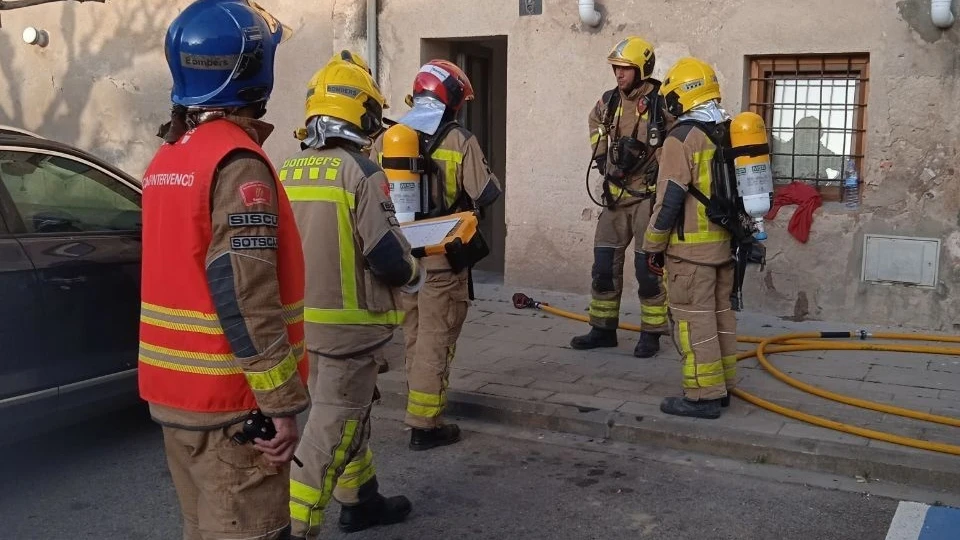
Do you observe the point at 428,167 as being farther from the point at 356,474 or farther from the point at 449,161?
the point at 356,474

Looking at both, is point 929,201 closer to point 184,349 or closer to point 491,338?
point 491,338

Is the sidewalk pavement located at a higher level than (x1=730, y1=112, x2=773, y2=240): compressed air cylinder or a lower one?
lower

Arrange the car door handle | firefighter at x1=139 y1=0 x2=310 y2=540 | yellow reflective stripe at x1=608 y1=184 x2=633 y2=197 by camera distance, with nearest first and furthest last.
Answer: firefighter at x1=139 y1=0 x2=310 y2=540 < the car door handle < yellow reflective stripe at x1=608 y1=184 x2=633 y2=197

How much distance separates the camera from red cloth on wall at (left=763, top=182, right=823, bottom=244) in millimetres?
7570

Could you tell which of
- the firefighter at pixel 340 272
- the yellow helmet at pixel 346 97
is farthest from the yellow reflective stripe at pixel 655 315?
the yellow helmet at pixel 346 97

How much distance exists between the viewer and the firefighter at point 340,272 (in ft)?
12.0

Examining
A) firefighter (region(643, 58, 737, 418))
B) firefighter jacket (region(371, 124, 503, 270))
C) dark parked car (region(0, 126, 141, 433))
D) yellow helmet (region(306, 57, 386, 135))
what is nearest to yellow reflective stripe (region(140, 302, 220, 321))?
yellow helmet (region(306, 57, 386, 135))

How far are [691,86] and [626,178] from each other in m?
1.62

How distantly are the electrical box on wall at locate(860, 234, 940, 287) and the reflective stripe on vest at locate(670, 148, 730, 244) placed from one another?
2.60 metres

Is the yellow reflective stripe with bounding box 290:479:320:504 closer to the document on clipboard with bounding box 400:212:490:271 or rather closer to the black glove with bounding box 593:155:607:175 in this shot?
the document on clipboard with bounding box 400:212:490:271

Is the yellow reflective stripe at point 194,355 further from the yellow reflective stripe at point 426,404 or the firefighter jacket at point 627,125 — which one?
the firefighter jacket at point 627,125

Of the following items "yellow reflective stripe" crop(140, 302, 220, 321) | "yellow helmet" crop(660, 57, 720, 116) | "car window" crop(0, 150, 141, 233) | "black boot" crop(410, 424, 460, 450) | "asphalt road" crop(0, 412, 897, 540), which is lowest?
"asphalt road" crop(0, 412, 897, 540)

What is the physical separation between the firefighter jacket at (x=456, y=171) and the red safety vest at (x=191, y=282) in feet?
8.10

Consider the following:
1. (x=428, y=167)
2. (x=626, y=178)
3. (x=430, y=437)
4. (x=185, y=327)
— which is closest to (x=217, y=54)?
(x=185, y=327)
